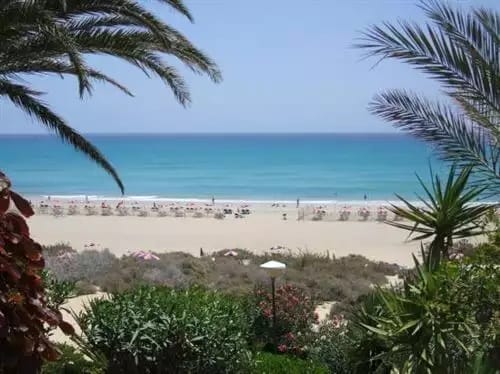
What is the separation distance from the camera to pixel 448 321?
4125mm

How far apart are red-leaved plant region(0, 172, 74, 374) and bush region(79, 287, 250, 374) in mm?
3483

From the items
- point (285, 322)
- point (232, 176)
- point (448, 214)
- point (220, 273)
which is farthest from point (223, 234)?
point (232, 176)

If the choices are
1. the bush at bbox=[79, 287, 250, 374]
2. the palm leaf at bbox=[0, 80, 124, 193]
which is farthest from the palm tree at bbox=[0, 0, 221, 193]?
the bush at bbox=[79, 287, 250, 374]

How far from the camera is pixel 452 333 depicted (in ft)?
13.7

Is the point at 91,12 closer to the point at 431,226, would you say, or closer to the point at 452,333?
the point at 431,226

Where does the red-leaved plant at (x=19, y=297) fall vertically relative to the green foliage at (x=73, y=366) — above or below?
above

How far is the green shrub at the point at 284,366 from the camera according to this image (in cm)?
702

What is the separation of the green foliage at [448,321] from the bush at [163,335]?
206 centimetres

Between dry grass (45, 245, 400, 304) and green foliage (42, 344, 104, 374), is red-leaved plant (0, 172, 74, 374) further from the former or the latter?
dry grass (45, 245, 400, 304)

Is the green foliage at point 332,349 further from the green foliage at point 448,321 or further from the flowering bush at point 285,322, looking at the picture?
the green foliage at point 448,321

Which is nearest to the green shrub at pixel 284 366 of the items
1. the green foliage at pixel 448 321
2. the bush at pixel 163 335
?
the bush at pixel 163 335

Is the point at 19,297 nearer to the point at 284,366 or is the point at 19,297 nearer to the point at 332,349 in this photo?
the point at 284,366

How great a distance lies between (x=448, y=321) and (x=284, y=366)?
3480 millimetres

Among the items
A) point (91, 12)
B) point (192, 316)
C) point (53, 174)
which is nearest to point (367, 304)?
point (192, 316)
